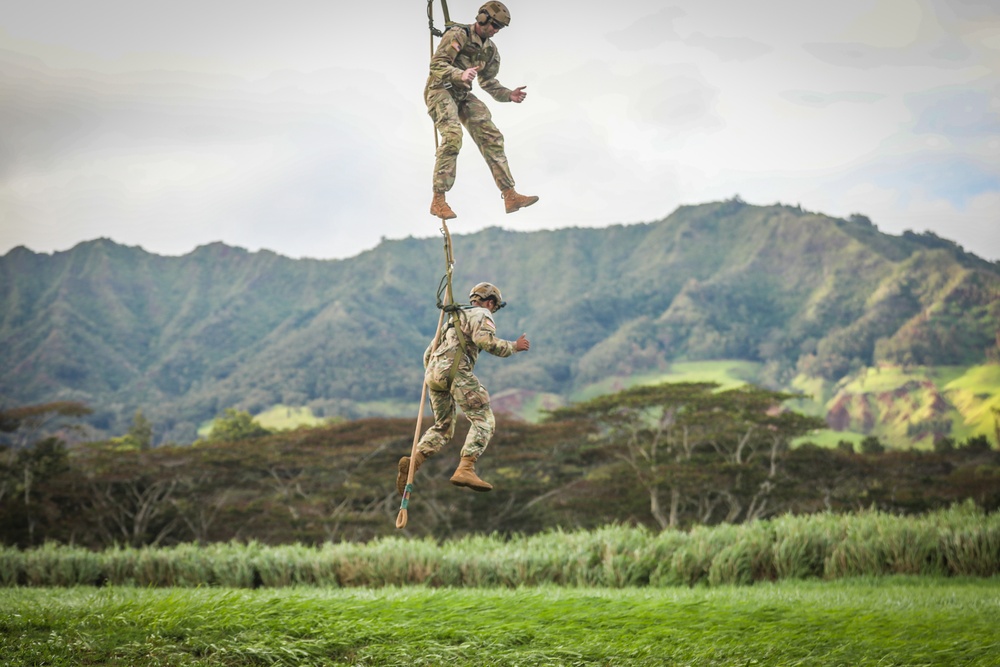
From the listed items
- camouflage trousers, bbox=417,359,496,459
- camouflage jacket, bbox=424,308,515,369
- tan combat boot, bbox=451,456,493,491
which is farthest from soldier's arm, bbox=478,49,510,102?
tan combat boot, bbox=451,456,493,491

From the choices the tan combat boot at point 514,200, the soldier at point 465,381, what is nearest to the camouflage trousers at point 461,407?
the soldier at point 465,381

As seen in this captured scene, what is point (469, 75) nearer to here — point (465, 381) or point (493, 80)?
point (493, 80)

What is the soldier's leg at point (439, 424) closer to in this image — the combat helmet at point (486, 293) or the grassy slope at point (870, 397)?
the combat helmet at point (486, 293)

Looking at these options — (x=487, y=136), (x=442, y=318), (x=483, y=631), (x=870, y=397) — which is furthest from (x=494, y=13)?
(x=870, y=397)

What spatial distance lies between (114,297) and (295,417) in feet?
127

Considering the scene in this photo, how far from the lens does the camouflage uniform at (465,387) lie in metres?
5.46

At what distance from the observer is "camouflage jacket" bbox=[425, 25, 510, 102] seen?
224 inches

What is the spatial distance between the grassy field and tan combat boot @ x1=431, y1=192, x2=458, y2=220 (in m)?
2.88

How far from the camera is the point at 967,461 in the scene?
2736 cm

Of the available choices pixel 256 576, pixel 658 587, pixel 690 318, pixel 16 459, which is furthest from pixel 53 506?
pixel 690 318

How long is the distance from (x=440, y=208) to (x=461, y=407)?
4.10 feet

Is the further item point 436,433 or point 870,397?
point 870,397

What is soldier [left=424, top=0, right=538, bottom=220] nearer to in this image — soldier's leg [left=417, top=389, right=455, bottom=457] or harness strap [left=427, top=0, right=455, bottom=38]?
harness strap [left=427, top=0, right=455, bottom=38]

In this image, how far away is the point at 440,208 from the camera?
18.6 feet
